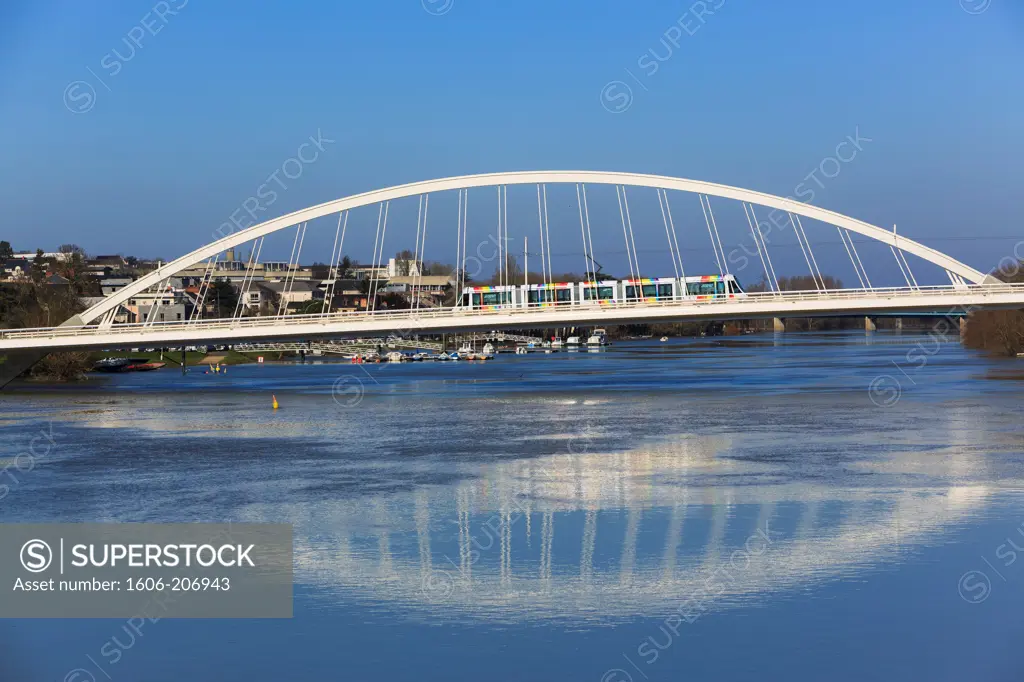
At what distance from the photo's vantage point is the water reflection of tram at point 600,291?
69625 mm

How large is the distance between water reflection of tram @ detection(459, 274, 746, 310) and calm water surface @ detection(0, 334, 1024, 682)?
21.1 metres

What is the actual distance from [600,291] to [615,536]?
5449 cm

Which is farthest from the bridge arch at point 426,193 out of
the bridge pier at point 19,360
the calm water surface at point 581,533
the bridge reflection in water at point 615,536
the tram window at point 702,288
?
the bridge reflection in water at point 615,536

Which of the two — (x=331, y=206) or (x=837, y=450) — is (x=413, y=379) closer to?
(x=331, y=206)

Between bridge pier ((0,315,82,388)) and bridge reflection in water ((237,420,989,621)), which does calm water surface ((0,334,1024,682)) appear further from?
bridge pier ((0,315,82,388))

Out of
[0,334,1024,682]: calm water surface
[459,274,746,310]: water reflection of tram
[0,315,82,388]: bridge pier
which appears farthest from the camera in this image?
[459,274,746,310]: water reflection of tram

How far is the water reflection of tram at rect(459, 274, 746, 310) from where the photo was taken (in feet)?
228

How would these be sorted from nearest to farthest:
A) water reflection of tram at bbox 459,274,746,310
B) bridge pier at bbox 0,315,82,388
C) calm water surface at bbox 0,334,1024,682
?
calm water surface at bbox 0,334,1024,682
bridge pier at bbox 0,315,82,388
water reflection of tram at bbox 459,274,746,310

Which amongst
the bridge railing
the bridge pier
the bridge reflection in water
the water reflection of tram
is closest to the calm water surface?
the bridge reflection in water

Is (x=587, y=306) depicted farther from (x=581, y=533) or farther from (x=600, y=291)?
(x=581, y=533)

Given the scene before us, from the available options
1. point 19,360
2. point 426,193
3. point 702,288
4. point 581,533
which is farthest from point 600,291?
point 581,533

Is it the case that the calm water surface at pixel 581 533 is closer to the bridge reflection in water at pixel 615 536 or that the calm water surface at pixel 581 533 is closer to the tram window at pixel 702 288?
the bridge reflection in water at pixel 615 536

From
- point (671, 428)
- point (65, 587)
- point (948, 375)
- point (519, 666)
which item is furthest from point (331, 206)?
point (519, 666)

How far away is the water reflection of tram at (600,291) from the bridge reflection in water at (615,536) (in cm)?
4001
